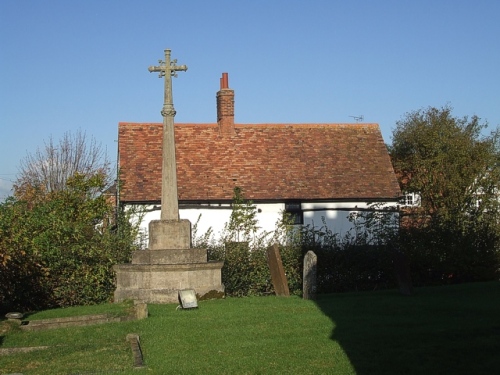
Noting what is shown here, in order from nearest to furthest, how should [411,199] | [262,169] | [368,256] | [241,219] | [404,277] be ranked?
[404,277], [368,256], [241,219], [262,169], [411,199]

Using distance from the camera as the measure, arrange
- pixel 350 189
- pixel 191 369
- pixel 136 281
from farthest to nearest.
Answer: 1. pixel 350 189
2. pixel 136 281
3. pixel 191 369

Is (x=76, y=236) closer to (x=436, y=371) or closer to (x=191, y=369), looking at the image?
(x=191, y=369)

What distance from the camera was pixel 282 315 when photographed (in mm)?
14328

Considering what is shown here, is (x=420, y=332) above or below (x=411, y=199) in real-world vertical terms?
below

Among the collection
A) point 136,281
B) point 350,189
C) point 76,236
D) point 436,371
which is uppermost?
point 350,189

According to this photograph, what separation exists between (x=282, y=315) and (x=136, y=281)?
5.17 metres

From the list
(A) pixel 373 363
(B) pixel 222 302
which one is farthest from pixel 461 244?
(A) pixel 373 363

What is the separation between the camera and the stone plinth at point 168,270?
18.1m

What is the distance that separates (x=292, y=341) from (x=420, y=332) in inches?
76.9

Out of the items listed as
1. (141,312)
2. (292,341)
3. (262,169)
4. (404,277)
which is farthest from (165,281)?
(262,169)

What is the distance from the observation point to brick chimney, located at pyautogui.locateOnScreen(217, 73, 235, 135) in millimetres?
34219

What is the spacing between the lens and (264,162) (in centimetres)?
3366

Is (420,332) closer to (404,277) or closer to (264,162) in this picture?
(404,277)

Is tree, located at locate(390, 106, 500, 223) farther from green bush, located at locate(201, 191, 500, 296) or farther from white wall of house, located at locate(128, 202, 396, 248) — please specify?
green bush, located at locate(201, 191, 500, 296)
